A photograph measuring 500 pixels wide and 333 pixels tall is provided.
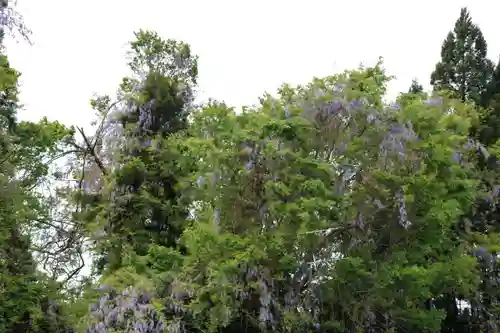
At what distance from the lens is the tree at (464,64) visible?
28078 millimetres

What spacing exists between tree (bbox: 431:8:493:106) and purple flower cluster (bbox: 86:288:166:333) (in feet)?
57.9

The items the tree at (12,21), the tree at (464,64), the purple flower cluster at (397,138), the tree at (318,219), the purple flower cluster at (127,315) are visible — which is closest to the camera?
the tree at (12,21)

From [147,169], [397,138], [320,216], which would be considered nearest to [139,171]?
[147,169]

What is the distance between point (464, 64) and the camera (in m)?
28.4

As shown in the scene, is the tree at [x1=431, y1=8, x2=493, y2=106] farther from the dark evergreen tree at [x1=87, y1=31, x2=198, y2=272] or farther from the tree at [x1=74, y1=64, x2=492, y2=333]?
the dark evergreen tree at [x1=87, y1=31, x2=198, y2=272]

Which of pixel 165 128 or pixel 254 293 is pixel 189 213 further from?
pixel 254 293

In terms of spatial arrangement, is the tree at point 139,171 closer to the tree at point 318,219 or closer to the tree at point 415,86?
the tree at point 318,219

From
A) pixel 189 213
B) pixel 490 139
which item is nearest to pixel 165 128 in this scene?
pixel 189 213

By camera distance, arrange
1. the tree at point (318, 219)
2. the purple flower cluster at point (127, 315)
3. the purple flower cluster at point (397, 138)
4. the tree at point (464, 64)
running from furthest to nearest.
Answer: the tree at point (464, 64) → the purple flower cluster at point (397, 138) → the tree at point (318, 219) → the purple flower cluster at point (127, 315)

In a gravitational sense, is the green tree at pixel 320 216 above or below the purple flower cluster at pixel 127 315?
above

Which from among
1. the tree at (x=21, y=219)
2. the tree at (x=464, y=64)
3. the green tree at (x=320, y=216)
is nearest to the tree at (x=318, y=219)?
the green tree at (x=320, y=216)

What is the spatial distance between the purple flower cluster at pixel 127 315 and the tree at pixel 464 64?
57.9ft

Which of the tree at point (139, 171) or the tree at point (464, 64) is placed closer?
the tree at point (139, 171)

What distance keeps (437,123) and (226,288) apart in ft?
24.1
